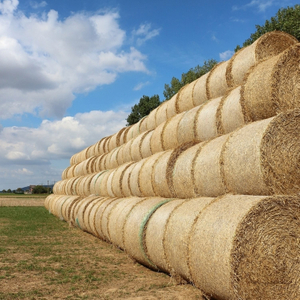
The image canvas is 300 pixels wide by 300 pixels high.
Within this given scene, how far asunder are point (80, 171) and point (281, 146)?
48.9 feet

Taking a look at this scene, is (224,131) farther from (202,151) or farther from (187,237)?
(187,237)

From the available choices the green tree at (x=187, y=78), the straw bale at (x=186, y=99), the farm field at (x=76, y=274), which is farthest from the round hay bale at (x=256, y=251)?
the green tree at (x=187, y=78)

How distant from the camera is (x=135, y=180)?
9.86 m

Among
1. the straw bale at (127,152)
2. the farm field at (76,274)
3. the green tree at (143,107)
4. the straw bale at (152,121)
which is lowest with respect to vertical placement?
the farm field at (76,274)

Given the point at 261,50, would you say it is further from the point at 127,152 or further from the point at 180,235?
the point at 127,152

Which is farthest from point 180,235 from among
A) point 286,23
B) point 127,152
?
point 286,23

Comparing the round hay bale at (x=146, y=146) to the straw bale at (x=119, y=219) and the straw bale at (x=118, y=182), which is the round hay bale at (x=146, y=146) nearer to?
the straw bale at (x=118, y=182)

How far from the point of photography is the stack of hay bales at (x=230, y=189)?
4.48m

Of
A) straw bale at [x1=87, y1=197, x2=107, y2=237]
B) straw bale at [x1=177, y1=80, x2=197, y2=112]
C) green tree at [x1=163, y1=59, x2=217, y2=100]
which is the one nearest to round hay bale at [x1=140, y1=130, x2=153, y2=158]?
straw bale at [x1=177, y1=80, x2=197, y2=112]

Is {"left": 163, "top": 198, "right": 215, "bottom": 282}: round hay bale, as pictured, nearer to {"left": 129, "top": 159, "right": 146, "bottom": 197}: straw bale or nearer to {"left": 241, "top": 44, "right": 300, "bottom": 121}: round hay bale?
{"left": 241, "top": 44, "right": 300, "bottom": 121}: round hay bale

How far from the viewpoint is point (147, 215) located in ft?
24.2

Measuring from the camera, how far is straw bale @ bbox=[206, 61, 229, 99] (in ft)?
27.5

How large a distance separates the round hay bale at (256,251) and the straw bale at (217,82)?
4.28m

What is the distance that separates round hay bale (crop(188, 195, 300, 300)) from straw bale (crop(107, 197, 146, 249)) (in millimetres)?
3901
